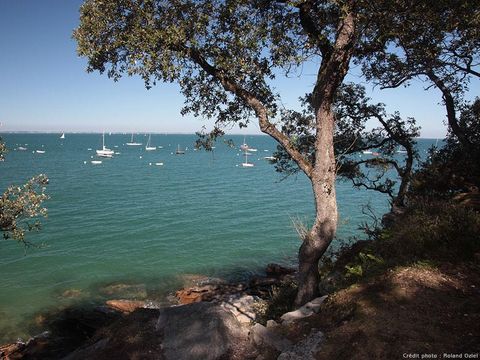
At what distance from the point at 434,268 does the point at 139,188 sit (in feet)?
192

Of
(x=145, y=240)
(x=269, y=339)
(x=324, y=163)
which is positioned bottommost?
(x=145, y=240)

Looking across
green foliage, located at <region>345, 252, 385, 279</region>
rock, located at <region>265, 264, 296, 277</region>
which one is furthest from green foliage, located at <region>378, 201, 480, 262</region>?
rock, located at <region>265, 264, 296, 277</region>

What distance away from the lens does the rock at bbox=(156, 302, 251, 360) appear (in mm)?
8703

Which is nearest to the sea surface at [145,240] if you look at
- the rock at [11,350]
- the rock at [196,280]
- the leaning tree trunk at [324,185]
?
the rock at [196,280]

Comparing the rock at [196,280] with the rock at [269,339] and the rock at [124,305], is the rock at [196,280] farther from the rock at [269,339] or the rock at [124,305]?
the rock at [269,339]

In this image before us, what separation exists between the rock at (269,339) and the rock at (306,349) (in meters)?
0.32

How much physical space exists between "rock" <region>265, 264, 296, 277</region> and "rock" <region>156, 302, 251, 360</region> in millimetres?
15876

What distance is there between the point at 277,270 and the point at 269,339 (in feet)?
59.0

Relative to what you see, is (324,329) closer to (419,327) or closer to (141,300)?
(419,327)

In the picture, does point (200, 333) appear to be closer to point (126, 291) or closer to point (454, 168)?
point (454, 168)

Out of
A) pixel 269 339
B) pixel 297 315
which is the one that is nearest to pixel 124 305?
pixel 297 315

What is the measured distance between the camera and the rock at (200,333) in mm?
8703

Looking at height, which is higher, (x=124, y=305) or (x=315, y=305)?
(x=315, y=305)

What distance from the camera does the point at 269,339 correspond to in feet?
27.0
